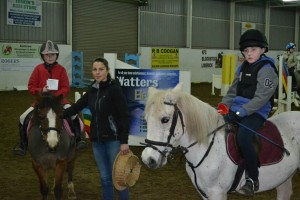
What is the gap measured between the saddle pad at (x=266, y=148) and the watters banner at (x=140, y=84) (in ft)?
12.2

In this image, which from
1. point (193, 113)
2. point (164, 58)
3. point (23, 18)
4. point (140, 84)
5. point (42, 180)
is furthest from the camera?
point (164, 58)

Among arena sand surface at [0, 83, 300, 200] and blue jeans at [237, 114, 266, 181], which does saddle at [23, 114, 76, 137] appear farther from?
blue jeans at [237, 114, 266, 181]

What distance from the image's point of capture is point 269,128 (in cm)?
384

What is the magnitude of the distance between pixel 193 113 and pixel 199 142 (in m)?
0.28

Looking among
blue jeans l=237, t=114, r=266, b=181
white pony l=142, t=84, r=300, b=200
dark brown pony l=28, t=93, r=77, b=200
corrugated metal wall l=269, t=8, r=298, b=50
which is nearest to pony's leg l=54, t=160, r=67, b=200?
dark brown pony l=28, t=93, r=77, b=200

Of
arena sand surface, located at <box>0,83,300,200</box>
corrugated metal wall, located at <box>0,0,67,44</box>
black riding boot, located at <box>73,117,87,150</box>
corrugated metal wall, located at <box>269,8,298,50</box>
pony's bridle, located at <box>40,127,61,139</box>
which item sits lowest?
arena sand surface, located at <box>0,83,300,200</box>

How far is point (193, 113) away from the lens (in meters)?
3.25

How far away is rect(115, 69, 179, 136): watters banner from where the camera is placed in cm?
750

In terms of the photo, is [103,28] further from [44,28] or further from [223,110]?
[223,110]

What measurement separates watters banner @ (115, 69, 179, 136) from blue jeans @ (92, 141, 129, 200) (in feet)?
11.6

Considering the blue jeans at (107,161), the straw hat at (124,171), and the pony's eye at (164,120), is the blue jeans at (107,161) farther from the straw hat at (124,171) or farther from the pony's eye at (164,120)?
the pony's eye at (164,120)

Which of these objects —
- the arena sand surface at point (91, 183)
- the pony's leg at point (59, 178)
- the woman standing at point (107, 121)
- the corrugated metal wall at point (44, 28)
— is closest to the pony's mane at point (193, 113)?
the woman standing at point (107, 121)

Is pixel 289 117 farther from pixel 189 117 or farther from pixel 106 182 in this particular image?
pixel 106 182

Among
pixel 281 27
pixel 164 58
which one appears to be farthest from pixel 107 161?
pixel 281 27
